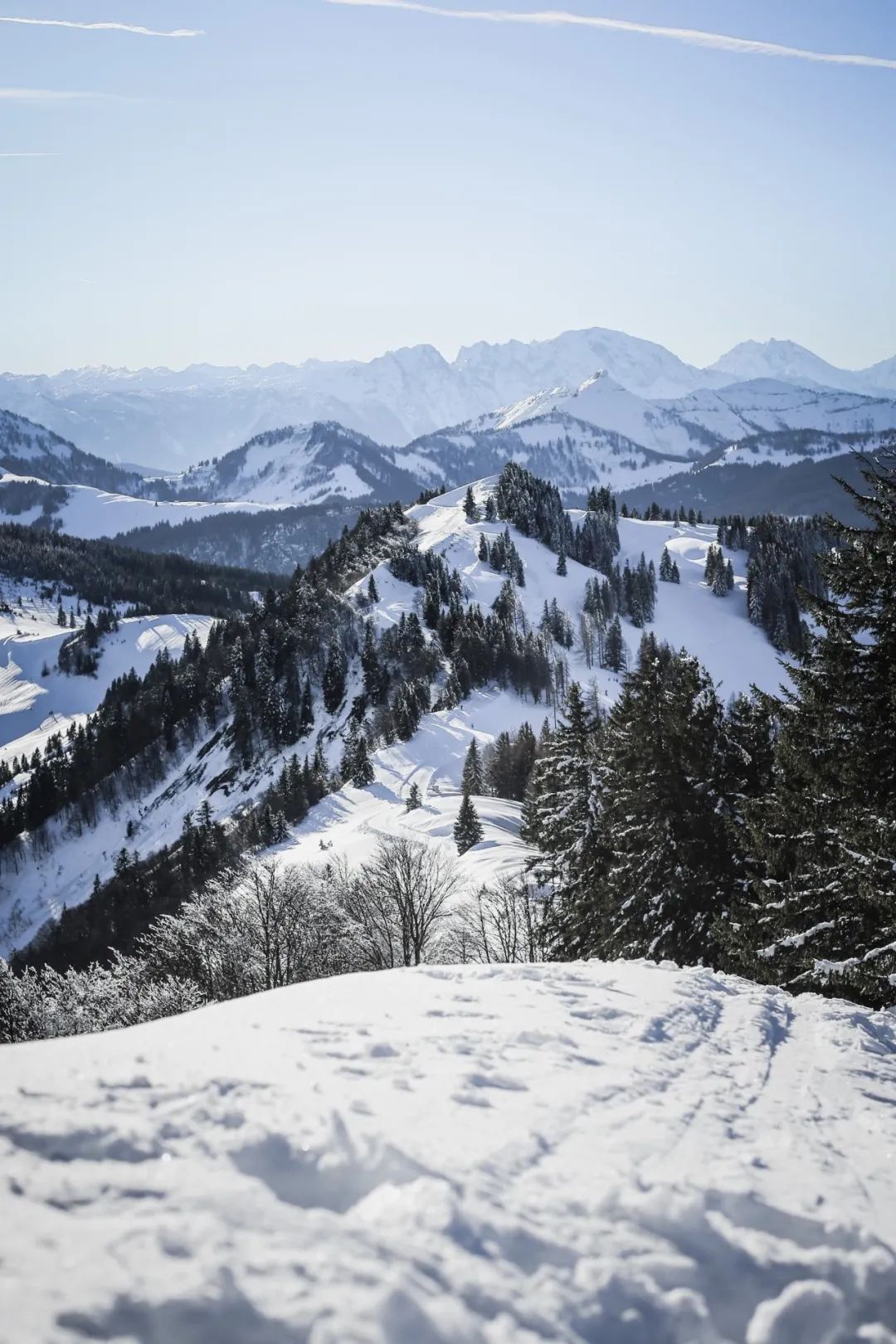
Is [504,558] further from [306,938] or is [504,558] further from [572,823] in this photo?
[572,823]

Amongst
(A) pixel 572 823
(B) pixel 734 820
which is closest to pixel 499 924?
(A) pixel 572 823

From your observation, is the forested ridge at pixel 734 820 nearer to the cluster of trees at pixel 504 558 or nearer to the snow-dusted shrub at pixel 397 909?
the snow-dusted shrub at pixel 397 909

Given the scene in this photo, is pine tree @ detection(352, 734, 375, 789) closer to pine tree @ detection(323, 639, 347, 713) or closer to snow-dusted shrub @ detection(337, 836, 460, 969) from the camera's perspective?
pine tree @ detection(323, 639, 347, 713)

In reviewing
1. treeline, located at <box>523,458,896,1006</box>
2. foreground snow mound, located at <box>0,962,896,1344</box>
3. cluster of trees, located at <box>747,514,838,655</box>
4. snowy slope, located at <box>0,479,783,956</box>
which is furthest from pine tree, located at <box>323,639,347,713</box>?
foreground snow mound, located at <box>0,962,896,1344</box>

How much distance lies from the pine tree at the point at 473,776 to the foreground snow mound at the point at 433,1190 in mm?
68189

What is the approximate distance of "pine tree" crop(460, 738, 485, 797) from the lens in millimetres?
79188

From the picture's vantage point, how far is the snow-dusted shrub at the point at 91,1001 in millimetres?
36188

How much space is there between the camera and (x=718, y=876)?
21312 mm

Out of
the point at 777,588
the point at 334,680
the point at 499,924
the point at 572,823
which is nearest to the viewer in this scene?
the point at 572,823

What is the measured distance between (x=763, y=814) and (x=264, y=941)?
29683 mm

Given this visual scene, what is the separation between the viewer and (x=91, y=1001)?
1655 inches

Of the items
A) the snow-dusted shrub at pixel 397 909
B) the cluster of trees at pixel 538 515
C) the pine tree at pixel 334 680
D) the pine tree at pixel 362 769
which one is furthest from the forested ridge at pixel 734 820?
the cluster of trees at pixel 538 515

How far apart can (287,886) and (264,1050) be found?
34.4m

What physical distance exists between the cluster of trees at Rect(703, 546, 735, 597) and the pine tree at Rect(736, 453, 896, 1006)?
606ft
